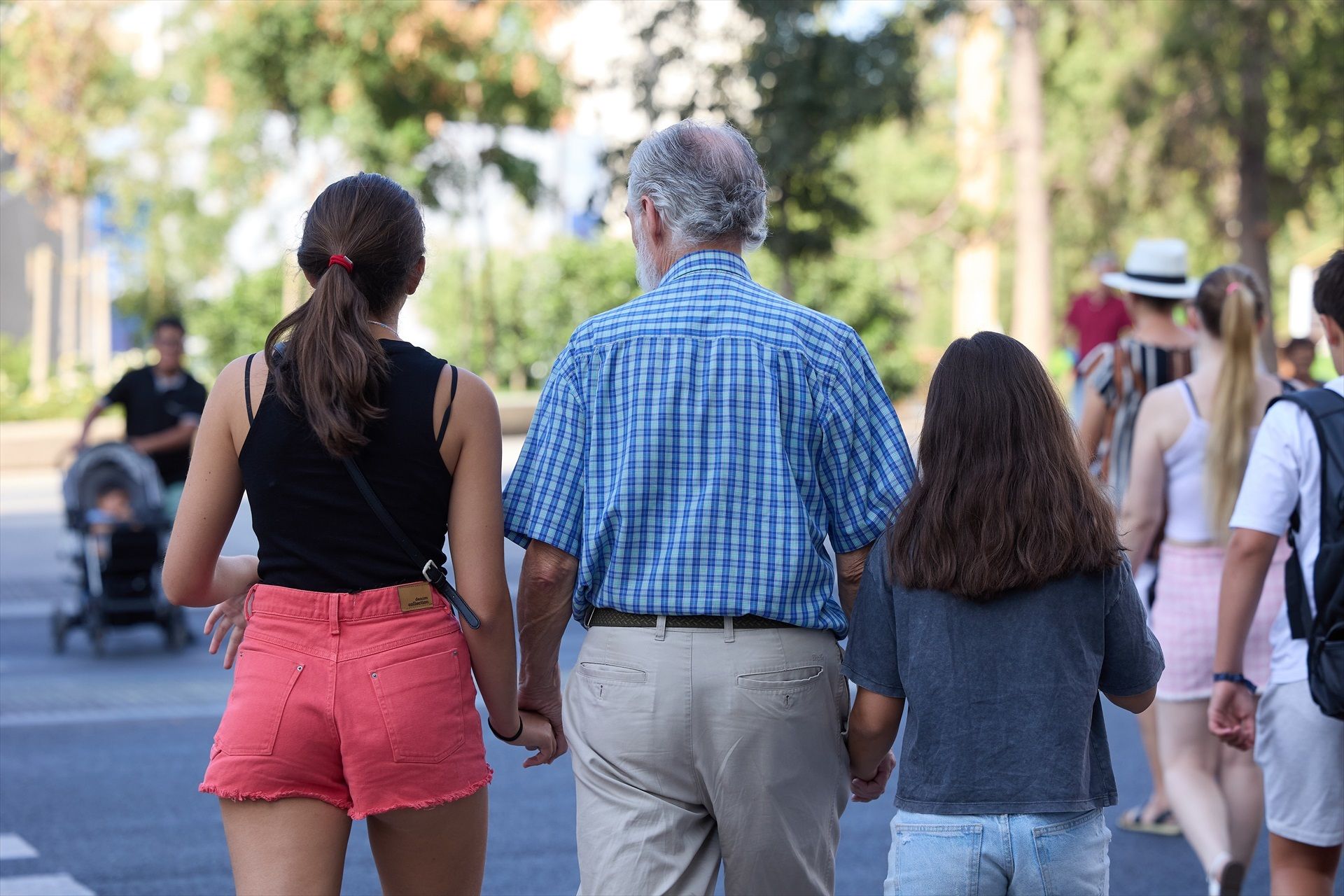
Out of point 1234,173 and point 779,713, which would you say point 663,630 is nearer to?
point 779,713

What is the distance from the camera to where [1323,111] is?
20.8 m

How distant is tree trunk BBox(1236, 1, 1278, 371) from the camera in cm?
1997

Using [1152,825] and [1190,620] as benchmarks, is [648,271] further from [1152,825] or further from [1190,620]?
[1152,825]

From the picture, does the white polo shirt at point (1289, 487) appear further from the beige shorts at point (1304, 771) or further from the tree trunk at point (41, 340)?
the tree trunk at point (41, 340)

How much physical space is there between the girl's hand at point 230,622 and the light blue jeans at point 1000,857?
4.55ft

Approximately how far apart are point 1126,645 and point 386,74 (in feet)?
63.7

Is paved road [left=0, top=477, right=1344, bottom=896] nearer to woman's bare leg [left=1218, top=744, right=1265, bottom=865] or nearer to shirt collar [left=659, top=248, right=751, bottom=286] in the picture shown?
woman's bare leg [left=1218, top=744, right=1265, bottom=865]

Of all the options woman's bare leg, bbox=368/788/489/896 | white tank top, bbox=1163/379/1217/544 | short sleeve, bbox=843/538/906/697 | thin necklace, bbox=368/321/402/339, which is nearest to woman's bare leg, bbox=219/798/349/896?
woman's bare leg, bbox=368/788/489/896

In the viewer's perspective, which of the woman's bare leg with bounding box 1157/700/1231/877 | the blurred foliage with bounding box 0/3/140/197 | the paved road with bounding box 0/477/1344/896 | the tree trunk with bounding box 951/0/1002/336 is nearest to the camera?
the woman's bare leg with bounding box 1157/700/1231/877

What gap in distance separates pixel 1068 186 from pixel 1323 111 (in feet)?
21.1

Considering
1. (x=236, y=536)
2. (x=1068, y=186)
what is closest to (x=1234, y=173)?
(x=1068, y=186)

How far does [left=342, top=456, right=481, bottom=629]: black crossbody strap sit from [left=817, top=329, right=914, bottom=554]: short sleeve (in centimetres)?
73

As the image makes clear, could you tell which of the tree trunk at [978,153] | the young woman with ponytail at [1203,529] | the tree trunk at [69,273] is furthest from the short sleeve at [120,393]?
the tree trunk at [978,153]

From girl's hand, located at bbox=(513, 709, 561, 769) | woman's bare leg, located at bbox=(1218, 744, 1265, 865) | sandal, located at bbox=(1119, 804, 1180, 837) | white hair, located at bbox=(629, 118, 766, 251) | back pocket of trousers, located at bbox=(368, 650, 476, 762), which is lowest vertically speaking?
sandal, located at bbox=(1119, 804, 1180, 837)
